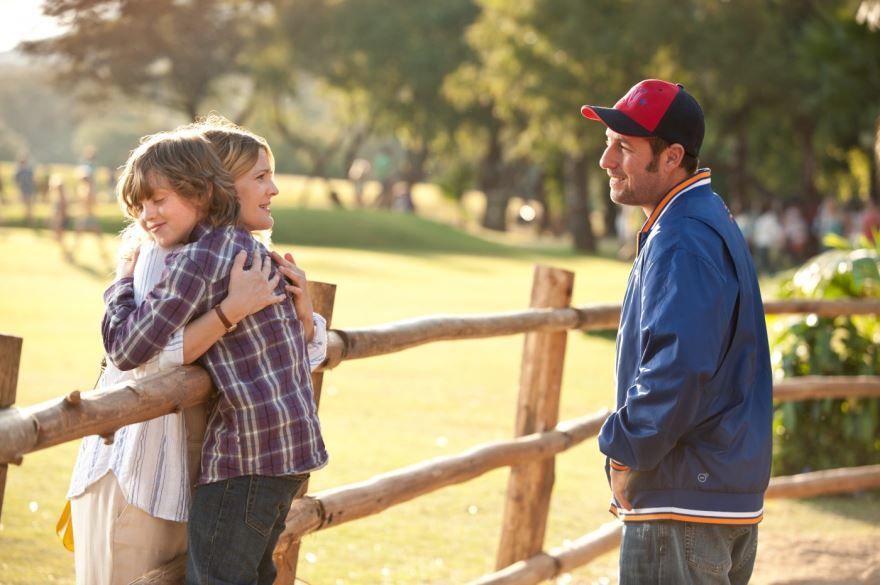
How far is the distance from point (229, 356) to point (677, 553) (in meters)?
1.19

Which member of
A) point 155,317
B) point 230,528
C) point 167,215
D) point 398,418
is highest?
point 167,215

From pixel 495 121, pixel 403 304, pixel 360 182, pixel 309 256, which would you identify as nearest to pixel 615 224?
pixel 495 121

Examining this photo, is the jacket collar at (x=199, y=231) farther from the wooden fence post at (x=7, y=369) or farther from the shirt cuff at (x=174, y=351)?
the wooden fence post at (x=7, y=369)

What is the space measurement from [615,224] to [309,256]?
29.8 metres

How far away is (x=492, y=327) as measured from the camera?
512 centimetres

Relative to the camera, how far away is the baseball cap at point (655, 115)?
3223 millimetres

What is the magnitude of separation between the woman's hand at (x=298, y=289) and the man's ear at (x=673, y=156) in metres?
0.97

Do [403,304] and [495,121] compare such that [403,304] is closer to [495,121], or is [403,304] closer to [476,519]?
[476,519]

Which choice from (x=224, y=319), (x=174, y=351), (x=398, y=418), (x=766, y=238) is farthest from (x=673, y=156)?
(x=766, y=238)

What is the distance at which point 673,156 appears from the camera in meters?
3.27

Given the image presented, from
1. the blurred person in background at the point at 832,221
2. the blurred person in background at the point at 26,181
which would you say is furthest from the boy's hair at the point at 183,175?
the blurred person in background at the point at 26,181

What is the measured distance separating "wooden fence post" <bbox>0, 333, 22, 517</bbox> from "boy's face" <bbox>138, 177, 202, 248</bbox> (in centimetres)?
50

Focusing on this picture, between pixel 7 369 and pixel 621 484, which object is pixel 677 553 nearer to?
pixel 621 484

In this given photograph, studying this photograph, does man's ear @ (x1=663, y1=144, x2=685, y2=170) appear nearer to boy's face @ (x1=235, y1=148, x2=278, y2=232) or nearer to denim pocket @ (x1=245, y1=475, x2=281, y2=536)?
boy's face @ (x1=235, y1=148, x2=278, y2=232)
